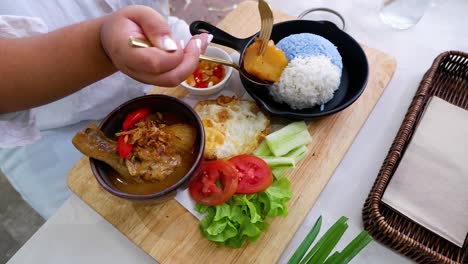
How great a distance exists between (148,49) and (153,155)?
309 millimetres

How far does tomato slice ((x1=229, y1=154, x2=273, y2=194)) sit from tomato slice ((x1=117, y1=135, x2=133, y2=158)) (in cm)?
29

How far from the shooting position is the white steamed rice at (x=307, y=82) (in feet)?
3.66

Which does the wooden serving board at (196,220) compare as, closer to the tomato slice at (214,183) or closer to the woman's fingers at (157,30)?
the tomato slice at (214,183)

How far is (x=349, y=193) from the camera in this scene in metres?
1.08

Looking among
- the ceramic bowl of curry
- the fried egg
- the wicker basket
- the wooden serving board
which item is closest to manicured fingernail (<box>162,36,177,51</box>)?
the ceramic bowl of curry

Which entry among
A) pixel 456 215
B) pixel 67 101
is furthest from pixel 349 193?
pixel 67 101

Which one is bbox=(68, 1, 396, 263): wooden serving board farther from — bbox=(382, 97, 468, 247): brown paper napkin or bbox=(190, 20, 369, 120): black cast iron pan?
bbox=(382, 97, 468, 247): brown paper napkin

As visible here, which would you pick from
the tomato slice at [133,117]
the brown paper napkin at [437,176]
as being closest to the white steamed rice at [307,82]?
the brown paper napkin at [437,176]

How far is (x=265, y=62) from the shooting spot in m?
1.15

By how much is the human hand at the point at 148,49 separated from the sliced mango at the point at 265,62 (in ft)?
0.90

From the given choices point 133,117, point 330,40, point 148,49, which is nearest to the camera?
point 148,49

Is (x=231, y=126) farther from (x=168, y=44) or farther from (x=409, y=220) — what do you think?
(x=409, y=220)

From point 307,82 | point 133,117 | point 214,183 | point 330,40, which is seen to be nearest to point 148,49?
point 133,117

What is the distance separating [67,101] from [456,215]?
4.04 ft
